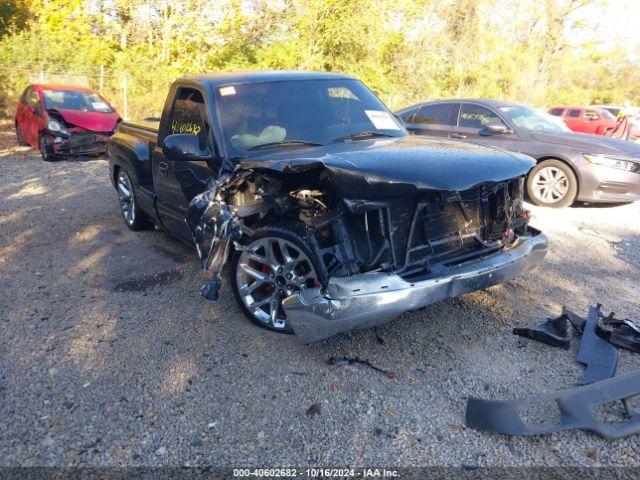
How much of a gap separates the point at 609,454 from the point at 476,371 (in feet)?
A: 2.97

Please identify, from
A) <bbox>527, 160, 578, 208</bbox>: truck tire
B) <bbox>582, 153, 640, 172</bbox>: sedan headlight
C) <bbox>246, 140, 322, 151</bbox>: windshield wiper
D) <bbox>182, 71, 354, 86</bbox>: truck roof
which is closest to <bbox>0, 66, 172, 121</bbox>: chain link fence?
<bbox>527, 160, 578, 208</bbox>: truck tire

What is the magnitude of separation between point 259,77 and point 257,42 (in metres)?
16.5

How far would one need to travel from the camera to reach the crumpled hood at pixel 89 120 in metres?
11.8

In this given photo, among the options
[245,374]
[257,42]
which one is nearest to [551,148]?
[245,374]

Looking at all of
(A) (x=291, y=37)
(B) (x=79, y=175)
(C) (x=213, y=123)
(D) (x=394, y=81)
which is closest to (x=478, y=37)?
(D) (x=394, y=81)

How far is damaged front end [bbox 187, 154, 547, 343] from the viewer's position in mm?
3176

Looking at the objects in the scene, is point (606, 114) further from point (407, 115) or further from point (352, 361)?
point (352, 361)

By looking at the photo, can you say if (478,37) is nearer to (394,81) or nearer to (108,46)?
(394,81)

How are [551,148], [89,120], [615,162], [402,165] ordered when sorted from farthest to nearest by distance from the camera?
1. [89,120]
2. [551,148]
3. [615,162]
4. [402,165]

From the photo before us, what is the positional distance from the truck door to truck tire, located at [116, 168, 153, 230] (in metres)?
1.03

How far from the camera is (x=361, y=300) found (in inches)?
122

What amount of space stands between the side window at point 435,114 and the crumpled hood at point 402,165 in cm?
531

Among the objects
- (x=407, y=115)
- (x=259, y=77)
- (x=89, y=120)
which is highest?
(x=259, y=77)

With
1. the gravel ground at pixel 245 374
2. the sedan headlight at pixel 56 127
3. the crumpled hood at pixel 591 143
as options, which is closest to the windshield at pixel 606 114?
the crumpled hood at pixel 591 143
